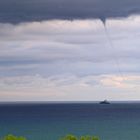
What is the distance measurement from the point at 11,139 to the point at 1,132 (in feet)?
354

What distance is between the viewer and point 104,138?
126 meters

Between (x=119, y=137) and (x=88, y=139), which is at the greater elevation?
(x=119, y=137)

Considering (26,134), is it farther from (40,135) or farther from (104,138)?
(104,138)

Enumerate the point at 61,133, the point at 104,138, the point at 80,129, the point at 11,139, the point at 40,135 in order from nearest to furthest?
the point at 11,139 → the point at 104,138 → the point at 40,135 → the point at 61,133 → the point at 80,129

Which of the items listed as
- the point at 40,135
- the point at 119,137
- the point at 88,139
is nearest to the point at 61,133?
the point at 40,135

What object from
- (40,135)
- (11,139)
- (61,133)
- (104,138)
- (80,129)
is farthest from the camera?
(80,129)

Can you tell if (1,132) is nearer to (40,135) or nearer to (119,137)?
(40,135)

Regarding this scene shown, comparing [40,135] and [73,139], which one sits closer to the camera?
[73,139]

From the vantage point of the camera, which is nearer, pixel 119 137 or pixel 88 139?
pixel 88 139

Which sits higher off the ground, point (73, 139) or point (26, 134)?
point (26, 134)

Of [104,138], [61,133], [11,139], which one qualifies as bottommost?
[11,139]

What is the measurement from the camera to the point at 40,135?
13650cm

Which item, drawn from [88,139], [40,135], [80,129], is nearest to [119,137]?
[40,135]

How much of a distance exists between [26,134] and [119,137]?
23.7m
